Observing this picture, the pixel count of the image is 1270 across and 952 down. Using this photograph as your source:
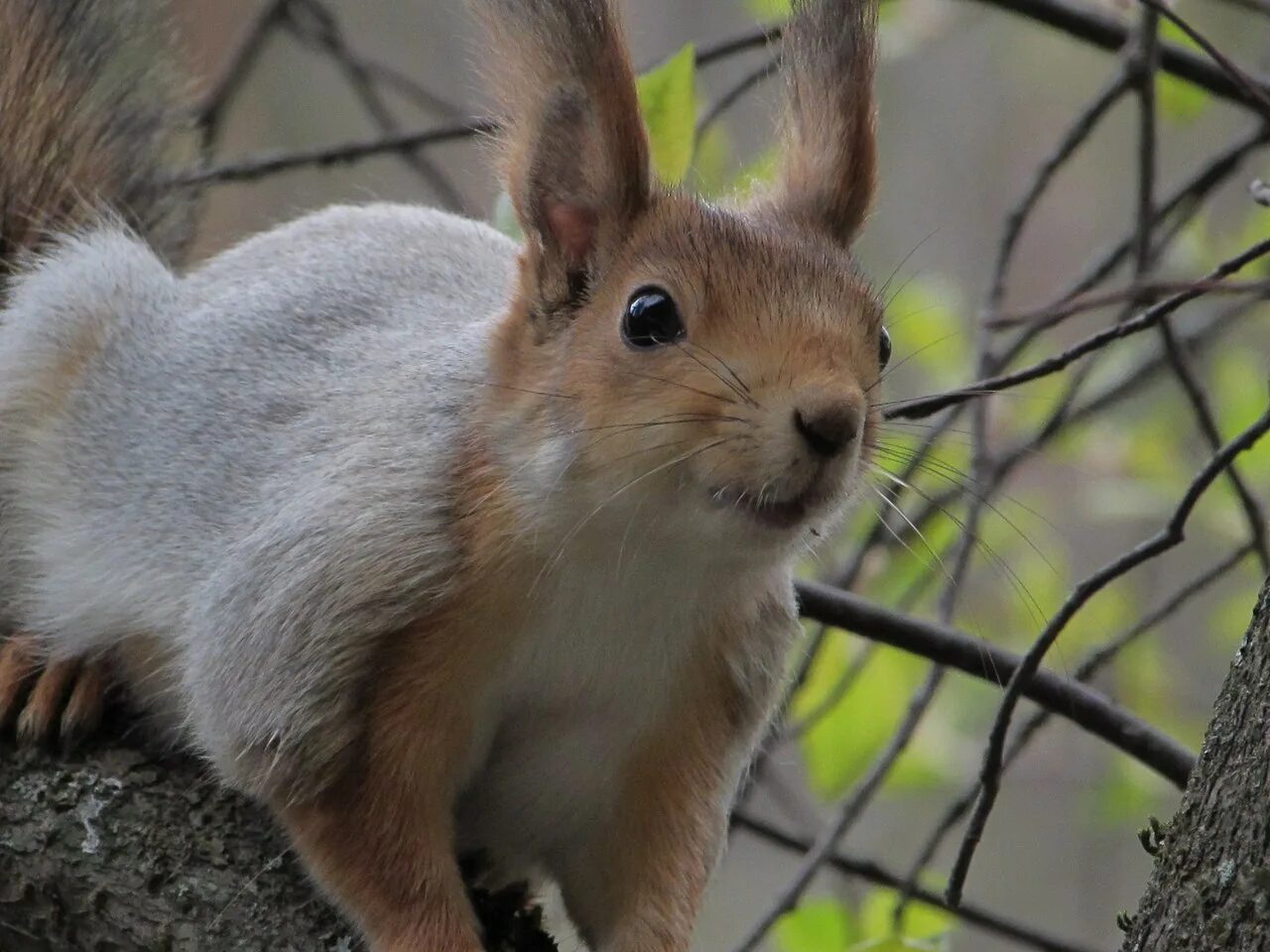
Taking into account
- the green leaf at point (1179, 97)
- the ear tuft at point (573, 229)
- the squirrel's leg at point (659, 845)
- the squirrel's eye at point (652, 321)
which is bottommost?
the squirrel's leg at point (659, 845)

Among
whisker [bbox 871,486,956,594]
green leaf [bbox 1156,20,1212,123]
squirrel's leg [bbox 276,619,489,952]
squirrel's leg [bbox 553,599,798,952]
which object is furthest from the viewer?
green leaf [bbox 1156,20,1212,123]

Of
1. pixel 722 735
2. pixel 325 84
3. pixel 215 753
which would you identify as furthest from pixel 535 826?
pixel 325 84

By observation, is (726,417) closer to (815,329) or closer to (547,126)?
(815,329)

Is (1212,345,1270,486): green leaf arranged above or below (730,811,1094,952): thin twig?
above

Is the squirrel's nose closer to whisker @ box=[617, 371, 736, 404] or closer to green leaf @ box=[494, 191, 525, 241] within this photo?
whisker @ box=[617, 371, 736, 404]

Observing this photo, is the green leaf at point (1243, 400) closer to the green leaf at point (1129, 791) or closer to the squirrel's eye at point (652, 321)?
the green leaf at point (1129, 791)

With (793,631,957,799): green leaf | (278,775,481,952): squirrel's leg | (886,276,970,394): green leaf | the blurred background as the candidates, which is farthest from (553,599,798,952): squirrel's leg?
(886,276,970,394): green leaf

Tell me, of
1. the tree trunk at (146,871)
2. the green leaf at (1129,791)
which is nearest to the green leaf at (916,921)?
the tree trunk at (146,871)
